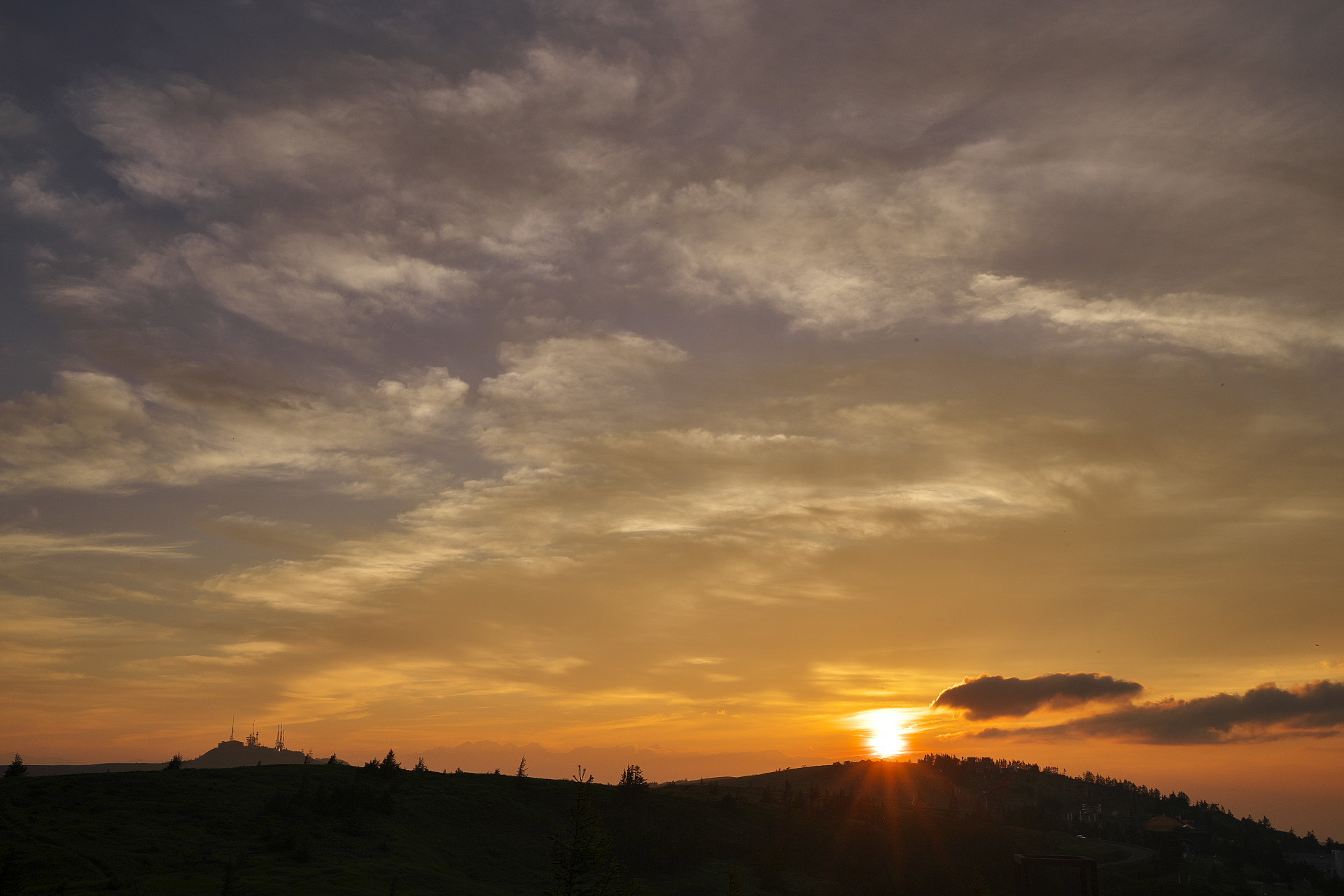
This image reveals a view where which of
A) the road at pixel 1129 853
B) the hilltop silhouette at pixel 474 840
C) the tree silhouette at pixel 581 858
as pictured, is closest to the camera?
the tree silhouette at pixel 581 858

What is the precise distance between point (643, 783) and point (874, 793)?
4080 inches

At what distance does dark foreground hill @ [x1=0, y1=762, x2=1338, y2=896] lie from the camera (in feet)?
169

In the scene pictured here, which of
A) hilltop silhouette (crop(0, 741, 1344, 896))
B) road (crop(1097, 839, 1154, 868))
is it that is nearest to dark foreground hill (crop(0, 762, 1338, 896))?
hilltop silhouette (crop(0, 741, 1344, 896))

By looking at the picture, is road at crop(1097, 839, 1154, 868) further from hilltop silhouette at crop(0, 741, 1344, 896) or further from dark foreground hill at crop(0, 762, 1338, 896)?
dark foreground hill at crop(0, 762, 1338, 896)

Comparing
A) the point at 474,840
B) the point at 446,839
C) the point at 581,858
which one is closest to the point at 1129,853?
the point at 474,840

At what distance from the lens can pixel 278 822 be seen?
2562 inches

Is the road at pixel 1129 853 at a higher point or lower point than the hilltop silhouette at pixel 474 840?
lower

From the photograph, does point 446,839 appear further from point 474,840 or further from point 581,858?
point 581,858

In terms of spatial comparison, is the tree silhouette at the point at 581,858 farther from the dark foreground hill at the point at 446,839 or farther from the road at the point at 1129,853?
the road at the point at 1129,853

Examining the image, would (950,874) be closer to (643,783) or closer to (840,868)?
(840,868)

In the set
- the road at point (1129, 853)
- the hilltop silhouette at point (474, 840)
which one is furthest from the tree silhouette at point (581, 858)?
the road at point (1129, 853)

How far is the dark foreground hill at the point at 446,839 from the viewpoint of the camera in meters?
51.7

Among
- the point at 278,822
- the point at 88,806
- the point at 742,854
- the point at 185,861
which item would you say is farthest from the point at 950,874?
the point at 88,806

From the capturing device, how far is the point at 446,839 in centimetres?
7238
